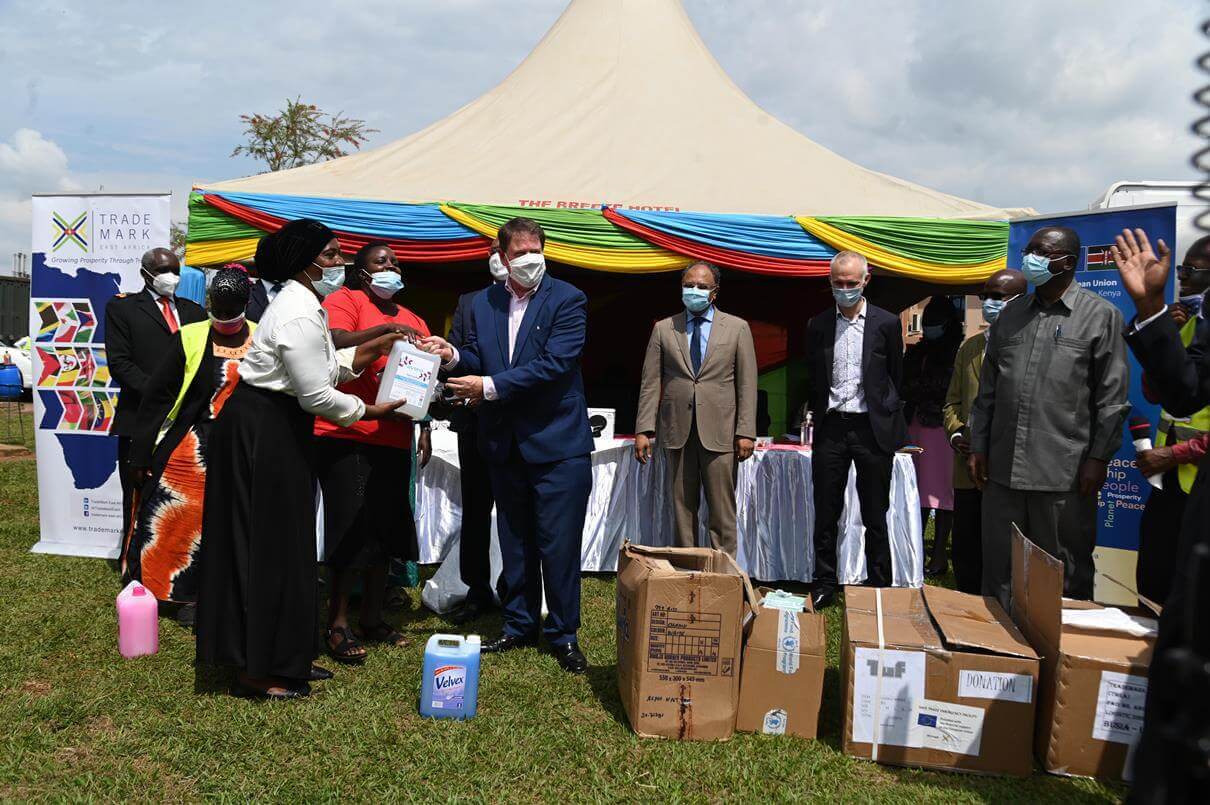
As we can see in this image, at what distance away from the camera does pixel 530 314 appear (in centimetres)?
383

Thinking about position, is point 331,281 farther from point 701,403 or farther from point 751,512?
point 751,512

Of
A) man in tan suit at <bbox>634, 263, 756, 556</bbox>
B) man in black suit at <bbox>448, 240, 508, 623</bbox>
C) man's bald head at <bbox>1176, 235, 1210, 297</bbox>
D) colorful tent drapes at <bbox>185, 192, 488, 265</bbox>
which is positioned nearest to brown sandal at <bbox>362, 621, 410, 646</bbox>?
man in black suit at <bbox>448, 240, 508, 623</bbox>

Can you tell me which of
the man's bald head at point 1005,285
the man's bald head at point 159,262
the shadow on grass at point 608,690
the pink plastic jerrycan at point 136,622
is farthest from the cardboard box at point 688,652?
the man's bald head at point 159,262

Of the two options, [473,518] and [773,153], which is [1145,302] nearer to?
[473,518]

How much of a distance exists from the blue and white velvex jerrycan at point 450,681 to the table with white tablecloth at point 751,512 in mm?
2392

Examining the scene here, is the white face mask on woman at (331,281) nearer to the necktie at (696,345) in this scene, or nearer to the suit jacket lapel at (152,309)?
the suit jacket lapel at (152,309)

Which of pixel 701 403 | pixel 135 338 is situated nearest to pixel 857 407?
pixel 701 403

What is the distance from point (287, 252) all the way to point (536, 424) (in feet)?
3.89

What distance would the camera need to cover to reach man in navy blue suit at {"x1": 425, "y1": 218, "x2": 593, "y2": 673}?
3.77 metres

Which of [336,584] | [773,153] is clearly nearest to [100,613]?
[336,584]

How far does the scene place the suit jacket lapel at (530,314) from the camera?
3.82m

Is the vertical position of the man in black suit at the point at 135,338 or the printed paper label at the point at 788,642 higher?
the man in black suit at the point at 135,338

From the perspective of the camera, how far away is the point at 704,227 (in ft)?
20.9

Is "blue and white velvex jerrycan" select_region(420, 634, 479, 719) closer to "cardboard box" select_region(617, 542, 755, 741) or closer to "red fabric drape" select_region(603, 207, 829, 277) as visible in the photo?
"cardboard box" select_region(617, 542, 755, 741)
